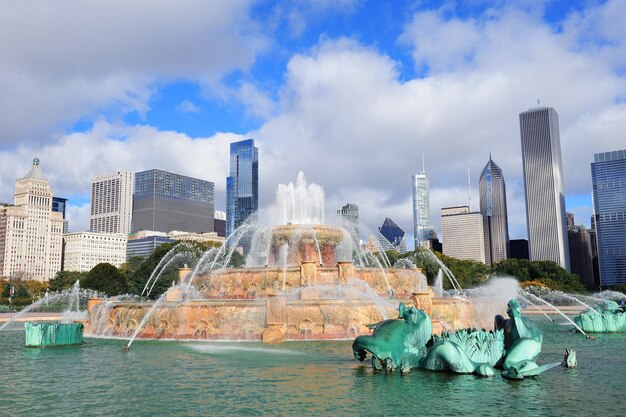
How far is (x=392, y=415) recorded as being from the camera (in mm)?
10773

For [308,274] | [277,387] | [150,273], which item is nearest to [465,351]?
[277,387]

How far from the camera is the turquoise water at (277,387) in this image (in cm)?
1137

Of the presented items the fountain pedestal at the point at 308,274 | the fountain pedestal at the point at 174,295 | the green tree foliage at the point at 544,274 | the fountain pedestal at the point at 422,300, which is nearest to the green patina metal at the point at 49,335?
the fountain pedestal at the point at 174,295

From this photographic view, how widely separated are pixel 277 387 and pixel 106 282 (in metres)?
73.9

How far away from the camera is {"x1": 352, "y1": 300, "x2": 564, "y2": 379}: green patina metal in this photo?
15.0 m

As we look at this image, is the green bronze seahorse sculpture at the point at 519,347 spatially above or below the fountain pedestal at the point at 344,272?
below

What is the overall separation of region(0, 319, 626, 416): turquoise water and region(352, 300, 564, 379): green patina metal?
1.40 ft

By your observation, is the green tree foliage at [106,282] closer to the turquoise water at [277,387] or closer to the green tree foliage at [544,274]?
the turquoise water at [277,387]

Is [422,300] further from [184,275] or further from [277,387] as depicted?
[184,275]

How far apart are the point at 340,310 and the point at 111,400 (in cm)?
1371

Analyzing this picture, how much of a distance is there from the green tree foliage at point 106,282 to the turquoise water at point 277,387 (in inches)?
2521

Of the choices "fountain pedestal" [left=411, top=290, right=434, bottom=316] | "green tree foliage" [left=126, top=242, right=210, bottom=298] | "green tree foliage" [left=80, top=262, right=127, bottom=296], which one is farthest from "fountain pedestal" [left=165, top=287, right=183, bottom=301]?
"green tree foliage" [left=80, top=262, right=127, bottom=296]

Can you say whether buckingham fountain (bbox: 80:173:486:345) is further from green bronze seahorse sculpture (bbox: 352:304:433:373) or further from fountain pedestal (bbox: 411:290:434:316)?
green bronze seahorse sculpture (bbox: 352:304:433:373)

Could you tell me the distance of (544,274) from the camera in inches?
3932
